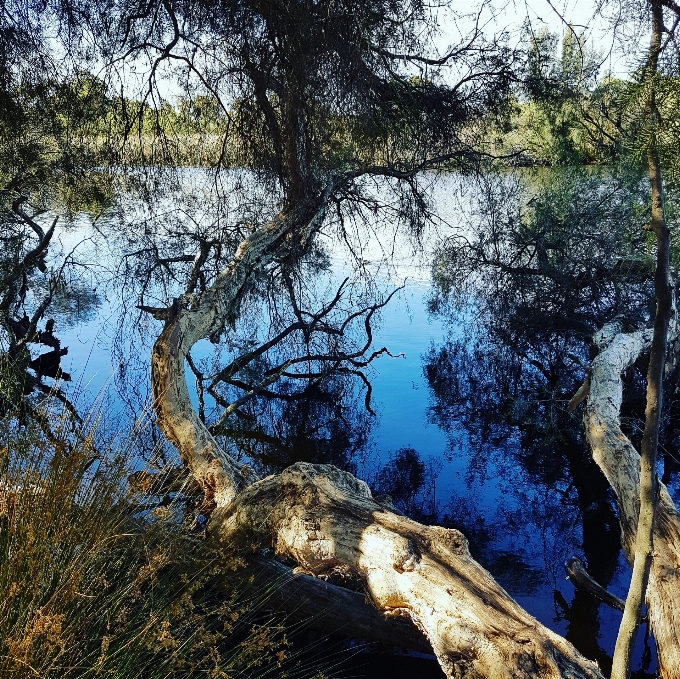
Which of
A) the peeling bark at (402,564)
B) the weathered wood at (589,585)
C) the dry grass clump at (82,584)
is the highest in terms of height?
the weathered wood at (589,585)

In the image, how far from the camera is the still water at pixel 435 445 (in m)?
2.69

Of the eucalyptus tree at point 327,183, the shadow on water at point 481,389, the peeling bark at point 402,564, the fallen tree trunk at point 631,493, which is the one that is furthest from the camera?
the shadow on water at point 481,389

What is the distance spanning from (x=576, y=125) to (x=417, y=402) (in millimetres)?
2004

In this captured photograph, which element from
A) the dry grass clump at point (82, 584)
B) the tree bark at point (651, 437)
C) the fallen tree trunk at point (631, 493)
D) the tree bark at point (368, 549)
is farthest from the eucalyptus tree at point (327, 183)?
the fallen tree trunk at point (631, 493)

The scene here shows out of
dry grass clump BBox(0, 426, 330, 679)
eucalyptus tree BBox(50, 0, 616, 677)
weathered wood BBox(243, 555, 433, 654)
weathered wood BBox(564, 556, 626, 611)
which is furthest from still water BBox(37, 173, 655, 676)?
weathered wood BBox(243, 555, 433, 654)

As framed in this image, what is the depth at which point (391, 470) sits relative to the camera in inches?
148

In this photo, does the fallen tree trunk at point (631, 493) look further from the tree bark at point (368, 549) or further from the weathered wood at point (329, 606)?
the weathered wood at point (329, 606)

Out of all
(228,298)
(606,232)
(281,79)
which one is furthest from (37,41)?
(606,232)

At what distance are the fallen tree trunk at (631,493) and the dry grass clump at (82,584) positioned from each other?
3.07 feet

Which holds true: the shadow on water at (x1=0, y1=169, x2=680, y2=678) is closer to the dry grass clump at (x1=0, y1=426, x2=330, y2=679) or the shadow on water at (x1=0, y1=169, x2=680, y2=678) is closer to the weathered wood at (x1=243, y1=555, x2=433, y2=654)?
the weathered wood at (x1=243, y1=555, x2=433, y2=654)

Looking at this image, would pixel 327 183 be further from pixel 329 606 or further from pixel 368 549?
pixel 368 549

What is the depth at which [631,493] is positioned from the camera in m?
2.20

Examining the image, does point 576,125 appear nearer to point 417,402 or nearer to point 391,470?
point 417,402

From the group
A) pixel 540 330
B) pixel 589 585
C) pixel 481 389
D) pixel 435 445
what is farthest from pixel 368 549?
pixel 540 330
